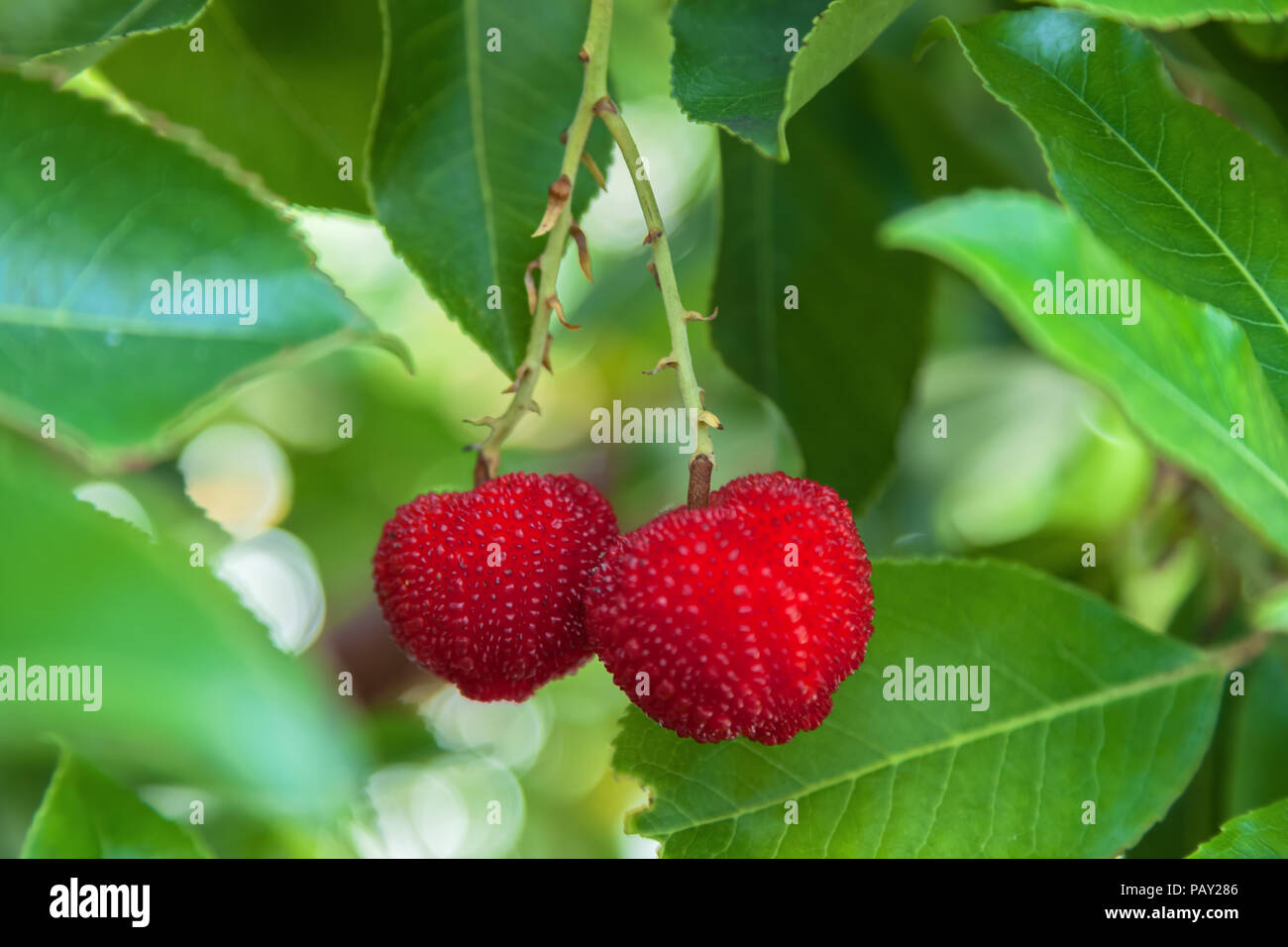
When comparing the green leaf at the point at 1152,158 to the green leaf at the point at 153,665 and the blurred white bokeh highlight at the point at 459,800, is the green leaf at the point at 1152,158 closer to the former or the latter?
the green leaf at the point at 153,665

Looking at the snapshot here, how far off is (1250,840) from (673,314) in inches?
18.0

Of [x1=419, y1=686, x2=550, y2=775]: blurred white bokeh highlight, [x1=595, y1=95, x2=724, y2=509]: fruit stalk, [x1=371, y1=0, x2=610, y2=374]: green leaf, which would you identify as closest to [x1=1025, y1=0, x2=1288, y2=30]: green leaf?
[x1=595, y1=95, x2=724, y2=509]: fruit stalk

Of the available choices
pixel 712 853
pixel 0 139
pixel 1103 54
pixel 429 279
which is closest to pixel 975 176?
pixel 1103 54

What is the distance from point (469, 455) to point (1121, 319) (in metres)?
1.37

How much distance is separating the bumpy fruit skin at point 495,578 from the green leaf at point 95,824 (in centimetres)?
18

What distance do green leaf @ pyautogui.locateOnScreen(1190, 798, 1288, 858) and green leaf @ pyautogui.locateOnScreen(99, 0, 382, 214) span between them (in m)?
0.81

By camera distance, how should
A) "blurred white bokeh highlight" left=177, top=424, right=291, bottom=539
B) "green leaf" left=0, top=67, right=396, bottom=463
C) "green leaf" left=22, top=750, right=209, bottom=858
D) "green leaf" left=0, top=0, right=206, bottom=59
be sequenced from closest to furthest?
"green leaf" left=0, top=67, right=396, bottom=463 → "green leaf" left=22, top=750, right=209, bottom=858 → "green leaf" left=0, top=0, right=206, bottom=59 → "blurred white bokeh highlight" left=177, top=424, right=291, bottom=539

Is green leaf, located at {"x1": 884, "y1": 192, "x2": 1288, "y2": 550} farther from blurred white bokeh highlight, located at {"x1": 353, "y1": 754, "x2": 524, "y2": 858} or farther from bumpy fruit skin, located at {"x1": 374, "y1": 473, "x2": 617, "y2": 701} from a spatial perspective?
blurred white bokeh highlight, located at {"x1": 353, "y1": 754, "x2": 524, "y2": 858}

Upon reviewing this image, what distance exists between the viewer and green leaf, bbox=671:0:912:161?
0.64 meters

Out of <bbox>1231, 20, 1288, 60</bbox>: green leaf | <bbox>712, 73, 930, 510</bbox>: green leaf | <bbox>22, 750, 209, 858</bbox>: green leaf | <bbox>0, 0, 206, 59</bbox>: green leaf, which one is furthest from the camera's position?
<bbox>712, 73, 930, 510</bbox>: green leaf

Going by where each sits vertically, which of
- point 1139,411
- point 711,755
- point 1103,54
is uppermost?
point 1103,54

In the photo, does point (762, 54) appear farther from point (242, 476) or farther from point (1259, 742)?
point (242, 476)
